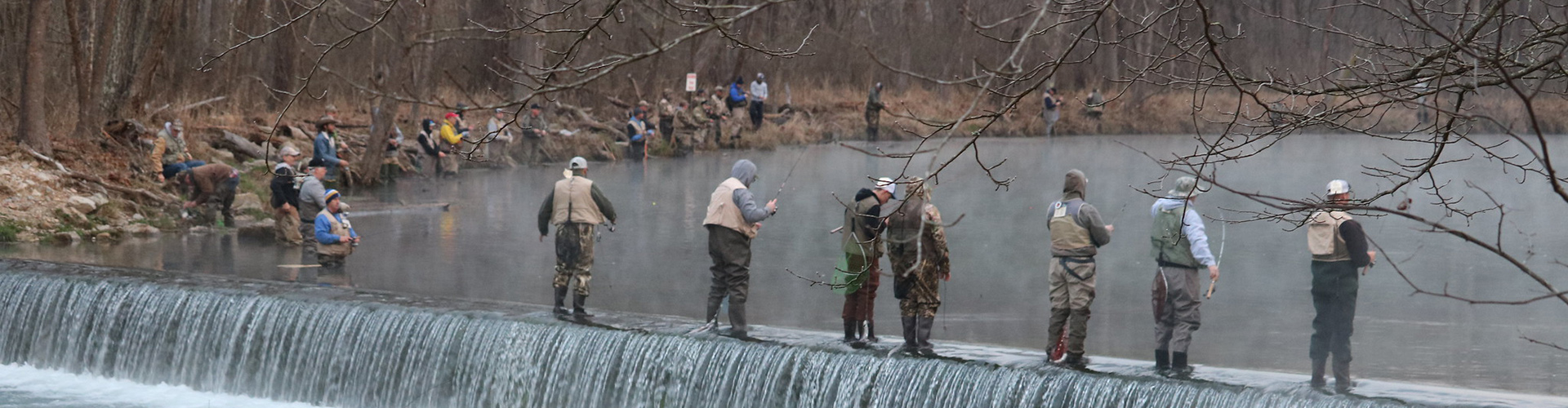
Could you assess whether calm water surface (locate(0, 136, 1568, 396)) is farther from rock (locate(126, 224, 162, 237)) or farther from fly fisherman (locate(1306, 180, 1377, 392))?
fly fisherman (locate(1306, 180, 1377, 392))

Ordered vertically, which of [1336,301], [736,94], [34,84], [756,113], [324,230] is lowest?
[324,230]

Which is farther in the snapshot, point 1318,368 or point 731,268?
point 731,268

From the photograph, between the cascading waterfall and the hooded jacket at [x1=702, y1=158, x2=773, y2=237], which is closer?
the cascading waterfall

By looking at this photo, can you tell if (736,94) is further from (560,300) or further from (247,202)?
(560,300)

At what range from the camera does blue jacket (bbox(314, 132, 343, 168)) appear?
18.5m

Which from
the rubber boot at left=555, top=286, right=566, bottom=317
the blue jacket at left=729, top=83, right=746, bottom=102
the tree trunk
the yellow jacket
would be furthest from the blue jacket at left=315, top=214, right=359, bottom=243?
the blue jacket at left=729, top=83, right=746, bottom=102

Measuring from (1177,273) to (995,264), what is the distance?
6.40m

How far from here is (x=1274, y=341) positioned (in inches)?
422

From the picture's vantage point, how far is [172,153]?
58.1 ft

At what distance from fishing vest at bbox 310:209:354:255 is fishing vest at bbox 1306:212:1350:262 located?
8165mm

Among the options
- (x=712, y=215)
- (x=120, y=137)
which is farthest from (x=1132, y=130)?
(x=712, y=215)

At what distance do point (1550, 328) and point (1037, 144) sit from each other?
21.7m

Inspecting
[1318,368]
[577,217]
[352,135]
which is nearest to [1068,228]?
[1318,368]

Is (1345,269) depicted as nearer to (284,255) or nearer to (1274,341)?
(1274,341)
